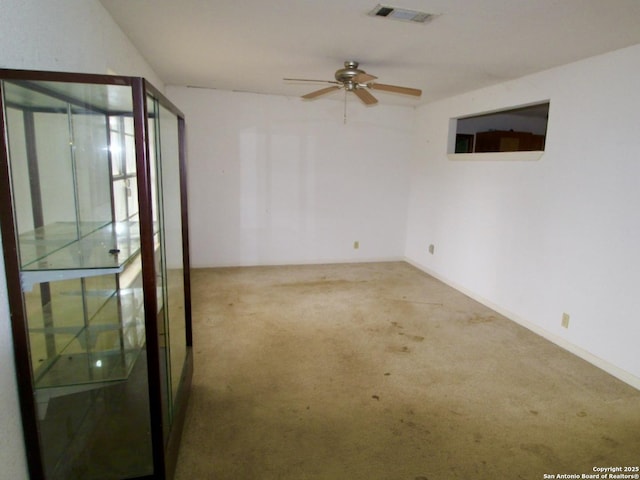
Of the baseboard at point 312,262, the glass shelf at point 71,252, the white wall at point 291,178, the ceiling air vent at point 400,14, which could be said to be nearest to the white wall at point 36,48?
the glass shelf at point 71,252

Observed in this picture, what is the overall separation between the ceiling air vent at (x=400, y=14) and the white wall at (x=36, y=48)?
5.39ft

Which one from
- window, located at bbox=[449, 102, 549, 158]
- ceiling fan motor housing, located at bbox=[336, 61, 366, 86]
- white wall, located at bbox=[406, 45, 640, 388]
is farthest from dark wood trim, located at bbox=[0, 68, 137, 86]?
window, located at bbox=[449, 102, 549, 158]

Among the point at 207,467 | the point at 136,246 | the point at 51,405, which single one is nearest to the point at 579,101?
the point at 136,246

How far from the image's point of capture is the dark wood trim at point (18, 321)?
4.00 feet

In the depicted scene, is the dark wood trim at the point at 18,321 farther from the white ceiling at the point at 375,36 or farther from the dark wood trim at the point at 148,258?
the white ceiling at the point at 375,36

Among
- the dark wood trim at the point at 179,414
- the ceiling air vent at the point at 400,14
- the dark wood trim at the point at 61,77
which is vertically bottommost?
the dark wood trim at the point at 179,414

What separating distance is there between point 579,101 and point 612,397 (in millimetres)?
2265

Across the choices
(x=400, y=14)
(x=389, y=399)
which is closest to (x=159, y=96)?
(x=400, y=14)

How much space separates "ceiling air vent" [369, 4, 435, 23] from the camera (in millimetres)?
2217

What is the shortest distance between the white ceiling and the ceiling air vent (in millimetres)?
50

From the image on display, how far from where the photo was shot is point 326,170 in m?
5.37

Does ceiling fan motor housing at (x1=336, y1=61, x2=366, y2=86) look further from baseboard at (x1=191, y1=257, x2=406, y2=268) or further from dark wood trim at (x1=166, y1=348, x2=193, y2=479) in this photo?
baseboard at (x1=191, y1=257, x2=406, y2=268)

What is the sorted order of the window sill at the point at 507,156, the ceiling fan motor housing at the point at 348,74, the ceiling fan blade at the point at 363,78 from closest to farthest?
the ceiling fan blade at the point at 363,78 < the ceiling fan motor housing at the point at 348,74 < the window sill at the point at 507,156

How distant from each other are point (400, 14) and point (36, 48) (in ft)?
6.30
